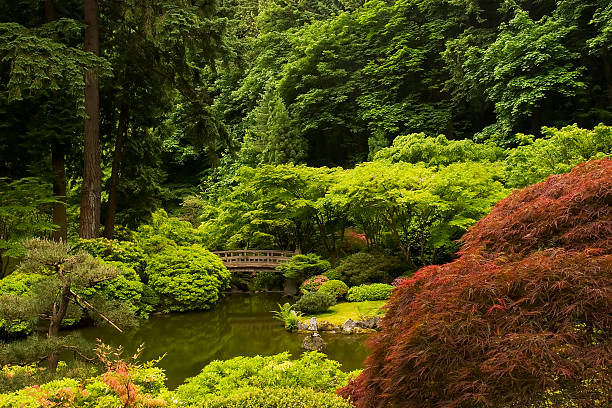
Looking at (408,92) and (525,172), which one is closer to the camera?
(525,172)

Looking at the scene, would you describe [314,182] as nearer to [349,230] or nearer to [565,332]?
[349,230]

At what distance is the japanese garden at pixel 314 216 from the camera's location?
2551 millimetres

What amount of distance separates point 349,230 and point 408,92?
363 inches

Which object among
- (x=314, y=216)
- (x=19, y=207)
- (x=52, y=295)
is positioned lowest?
(x=52, y=295)

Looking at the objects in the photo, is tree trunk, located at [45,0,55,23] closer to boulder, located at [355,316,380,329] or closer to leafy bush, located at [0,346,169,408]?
leafy bush, located at [0,346,169,408]

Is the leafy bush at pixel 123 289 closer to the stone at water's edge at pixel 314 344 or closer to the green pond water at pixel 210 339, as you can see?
the green pond water at pixel 210 339

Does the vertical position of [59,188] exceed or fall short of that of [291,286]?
it exceeds it

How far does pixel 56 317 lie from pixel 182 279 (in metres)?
7.88

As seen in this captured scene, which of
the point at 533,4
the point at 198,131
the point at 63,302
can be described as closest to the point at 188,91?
the point at 198,131

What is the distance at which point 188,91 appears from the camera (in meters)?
11.4

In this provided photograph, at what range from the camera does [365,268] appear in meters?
13.7

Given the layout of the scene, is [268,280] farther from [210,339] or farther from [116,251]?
[116,251]

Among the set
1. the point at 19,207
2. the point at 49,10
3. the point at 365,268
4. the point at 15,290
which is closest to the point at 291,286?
the point at 365,268

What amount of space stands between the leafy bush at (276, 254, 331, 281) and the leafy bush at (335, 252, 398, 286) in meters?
1.20
